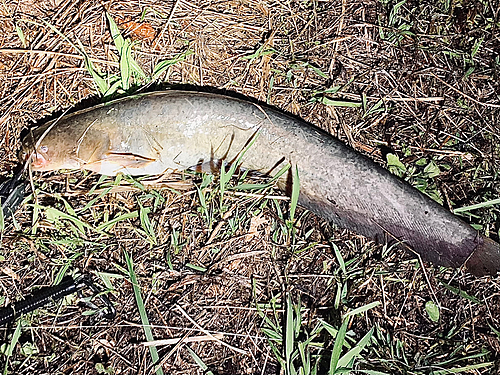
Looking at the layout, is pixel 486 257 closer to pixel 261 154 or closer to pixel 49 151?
pixel 261 154

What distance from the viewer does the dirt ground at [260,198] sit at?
2496 mm

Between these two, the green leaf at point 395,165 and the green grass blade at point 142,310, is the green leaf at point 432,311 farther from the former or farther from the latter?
the green grass blade at point 142,310

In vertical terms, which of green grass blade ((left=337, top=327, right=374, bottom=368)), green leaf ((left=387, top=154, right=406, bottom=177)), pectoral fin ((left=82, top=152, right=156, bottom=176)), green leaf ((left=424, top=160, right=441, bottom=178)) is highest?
pectoral fin ((left=82, top=152, right=156, bottom=176))

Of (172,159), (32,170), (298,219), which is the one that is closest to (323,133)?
(298,219)

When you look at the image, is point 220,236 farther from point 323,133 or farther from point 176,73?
point 176,73

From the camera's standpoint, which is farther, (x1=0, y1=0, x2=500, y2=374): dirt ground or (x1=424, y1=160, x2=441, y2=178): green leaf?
(x1=424, y1=160, x2=441, y2=178): green leaf

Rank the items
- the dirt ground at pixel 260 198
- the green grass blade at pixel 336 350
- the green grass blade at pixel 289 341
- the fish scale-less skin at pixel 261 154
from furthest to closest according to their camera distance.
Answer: the fish scale-less skin at pixel 261 154, the dirt ground at pixel 260 198, the green grass blade at pixel 289 341, the green grass blade at pixel 336 350

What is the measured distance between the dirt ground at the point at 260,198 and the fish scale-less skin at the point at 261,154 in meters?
0.14

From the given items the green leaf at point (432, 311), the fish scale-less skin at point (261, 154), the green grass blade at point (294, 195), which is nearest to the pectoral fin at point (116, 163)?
the fish scale-less skin at point (261, 154)

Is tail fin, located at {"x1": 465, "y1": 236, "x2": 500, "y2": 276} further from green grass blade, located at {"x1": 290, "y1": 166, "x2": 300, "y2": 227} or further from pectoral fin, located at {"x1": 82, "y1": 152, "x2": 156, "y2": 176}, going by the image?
pectoral fin, located at {"x1": 82, "y1": 152, "x2": 156, "y2": 176}

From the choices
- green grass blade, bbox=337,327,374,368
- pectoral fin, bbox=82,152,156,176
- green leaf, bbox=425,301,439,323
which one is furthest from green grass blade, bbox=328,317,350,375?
pectoral fin, bbox=82,152,156,176

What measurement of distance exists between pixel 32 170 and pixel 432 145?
247 cm

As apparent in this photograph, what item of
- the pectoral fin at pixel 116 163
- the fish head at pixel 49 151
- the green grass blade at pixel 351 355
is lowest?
the green grass blade at pixel 351 355

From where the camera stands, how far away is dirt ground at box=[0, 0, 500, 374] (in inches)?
98.3
